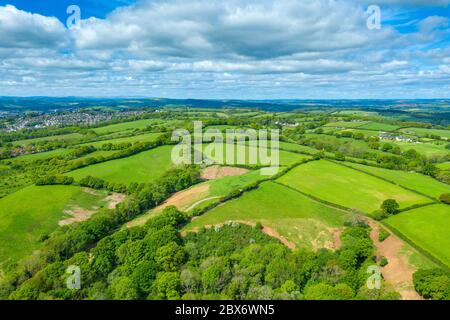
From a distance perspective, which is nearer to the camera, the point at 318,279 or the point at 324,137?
the point at 318,279

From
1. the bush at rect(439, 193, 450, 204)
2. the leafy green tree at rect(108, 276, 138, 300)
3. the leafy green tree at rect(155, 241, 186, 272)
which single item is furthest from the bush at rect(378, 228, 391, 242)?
the leafy green tree at rect(108, 276, 138, 300)

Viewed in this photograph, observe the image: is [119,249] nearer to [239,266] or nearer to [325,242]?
[239,266]

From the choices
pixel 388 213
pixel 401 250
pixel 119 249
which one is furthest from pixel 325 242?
pixel 119 249

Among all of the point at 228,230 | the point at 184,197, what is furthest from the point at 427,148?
the point at 228,230

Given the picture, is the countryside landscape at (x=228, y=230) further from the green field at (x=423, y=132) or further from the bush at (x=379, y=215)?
the green field at (x=423, y=132)

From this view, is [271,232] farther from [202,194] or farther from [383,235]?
[202,194]

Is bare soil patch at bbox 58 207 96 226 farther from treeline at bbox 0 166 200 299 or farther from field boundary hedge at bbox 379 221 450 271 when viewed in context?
field boundary hedge at bbox 379 221 450 271

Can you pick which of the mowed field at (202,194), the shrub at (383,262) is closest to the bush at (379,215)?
the shrub at (383,262)
